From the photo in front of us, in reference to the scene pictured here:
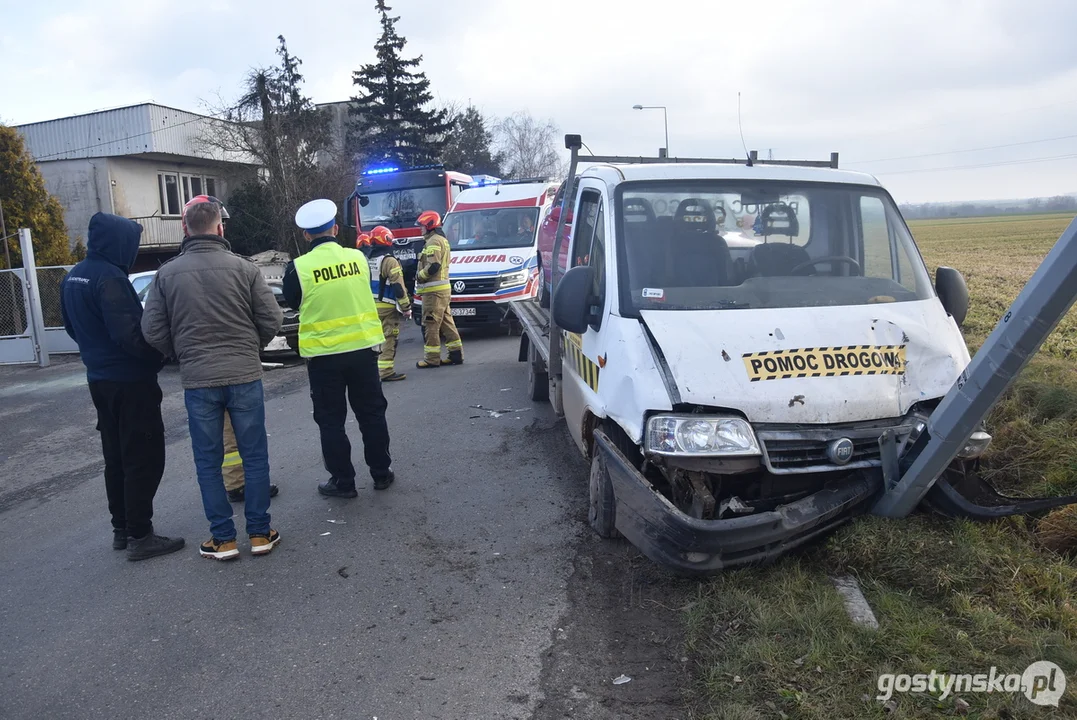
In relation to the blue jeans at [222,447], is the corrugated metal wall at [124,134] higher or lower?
higher

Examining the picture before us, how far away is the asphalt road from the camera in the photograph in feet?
11.0

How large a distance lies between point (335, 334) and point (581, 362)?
5.40 feet

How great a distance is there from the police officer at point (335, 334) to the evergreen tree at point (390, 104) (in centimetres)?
3664

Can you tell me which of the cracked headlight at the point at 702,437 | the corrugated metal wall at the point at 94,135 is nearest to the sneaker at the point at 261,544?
the cracked headlight at the point at 702,437

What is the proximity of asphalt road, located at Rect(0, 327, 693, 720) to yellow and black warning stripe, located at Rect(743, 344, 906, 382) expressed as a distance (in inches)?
46.6

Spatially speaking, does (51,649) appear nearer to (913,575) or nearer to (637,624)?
(637,624)

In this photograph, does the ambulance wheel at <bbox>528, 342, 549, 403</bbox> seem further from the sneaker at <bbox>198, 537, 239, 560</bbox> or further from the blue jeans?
the sneaker at <bbox>198, 537, 239, 560</bbox>

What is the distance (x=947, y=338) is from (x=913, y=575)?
129cm

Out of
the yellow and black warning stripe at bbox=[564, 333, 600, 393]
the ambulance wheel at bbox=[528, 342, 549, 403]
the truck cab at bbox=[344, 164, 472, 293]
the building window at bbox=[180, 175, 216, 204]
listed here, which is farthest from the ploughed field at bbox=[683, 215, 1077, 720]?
the building window at bbox=[180, 175, 216, 204]

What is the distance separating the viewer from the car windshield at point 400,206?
61.4 feet

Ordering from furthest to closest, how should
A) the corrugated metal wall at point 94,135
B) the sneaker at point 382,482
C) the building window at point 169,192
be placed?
the building window at point 169,192 < the corrugated metal wall at point 94,135 < the sneaker at point 382,482

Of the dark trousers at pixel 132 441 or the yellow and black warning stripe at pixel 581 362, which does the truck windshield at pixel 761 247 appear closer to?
the yellow and black warning stripe at pixel 581 362

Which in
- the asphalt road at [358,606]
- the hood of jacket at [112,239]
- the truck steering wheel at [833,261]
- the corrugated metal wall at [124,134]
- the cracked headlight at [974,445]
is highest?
the corrugated metal wall at [124,134]

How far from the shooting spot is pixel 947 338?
422 centimetres
